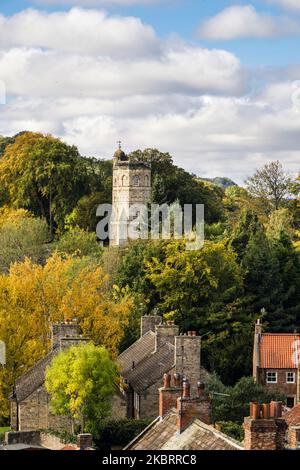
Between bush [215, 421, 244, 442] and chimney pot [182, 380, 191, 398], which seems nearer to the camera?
chimney pot [182, 380, 191, 398]

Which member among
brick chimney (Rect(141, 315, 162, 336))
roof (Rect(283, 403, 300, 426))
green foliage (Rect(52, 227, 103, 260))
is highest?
green foliage (Rect(52, 227, 103, 260))

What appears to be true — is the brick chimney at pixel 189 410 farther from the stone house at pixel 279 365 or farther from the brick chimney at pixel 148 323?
the stone house at pixel 279 365

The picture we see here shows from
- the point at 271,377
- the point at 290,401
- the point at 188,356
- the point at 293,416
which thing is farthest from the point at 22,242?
the point at 293,416

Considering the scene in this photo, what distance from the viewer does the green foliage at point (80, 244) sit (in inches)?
3095

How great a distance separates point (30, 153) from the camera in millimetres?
94938

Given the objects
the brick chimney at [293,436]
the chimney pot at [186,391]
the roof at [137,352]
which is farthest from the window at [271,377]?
the chimney pot at [186,391]

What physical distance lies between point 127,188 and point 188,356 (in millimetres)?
44213

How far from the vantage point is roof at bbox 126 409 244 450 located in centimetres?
2494

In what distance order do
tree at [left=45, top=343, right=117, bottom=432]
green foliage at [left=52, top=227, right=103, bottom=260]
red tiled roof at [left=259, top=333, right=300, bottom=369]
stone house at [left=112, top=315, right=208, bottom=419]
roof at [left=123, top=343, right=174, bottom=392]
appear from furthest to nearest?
green foliage at [left=52, top=227, right=103, bottom=260] < red tiled roof at [left=259, top=333, right=300, bottom=369] < roof at [left=123, top=343, right=174, bottom=392] < stone house at [left=112, top=315, right=208, bottom=419] < tree at [left=45, top=343, right=117, bottom=432]

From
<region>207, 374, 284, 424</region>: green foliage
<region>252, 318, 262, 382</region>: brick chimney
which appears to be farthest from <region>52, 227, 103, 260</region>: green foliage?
<region>207, 374, 284, 424</region>: green foliage

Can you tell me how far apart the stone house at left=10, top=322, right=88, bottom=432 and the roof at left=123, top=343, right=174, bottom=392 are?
3.59m

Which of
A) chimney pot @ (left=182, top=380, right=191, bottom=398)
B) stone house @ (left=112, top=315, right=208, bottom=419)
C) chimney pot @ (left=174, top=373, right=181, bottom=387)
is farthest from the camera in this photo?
stone house @ (left=112, top=315, right=208, bottom=419)

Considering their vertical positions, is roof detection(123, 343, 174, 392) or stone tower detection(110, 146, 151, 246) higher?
stone tower detection(110, 146, 151, 246)

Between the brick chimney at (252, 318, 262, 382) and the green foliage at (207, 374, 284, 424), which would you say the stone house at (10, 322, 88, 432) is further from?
the brick chimney at (252, 318, 262, 382)
